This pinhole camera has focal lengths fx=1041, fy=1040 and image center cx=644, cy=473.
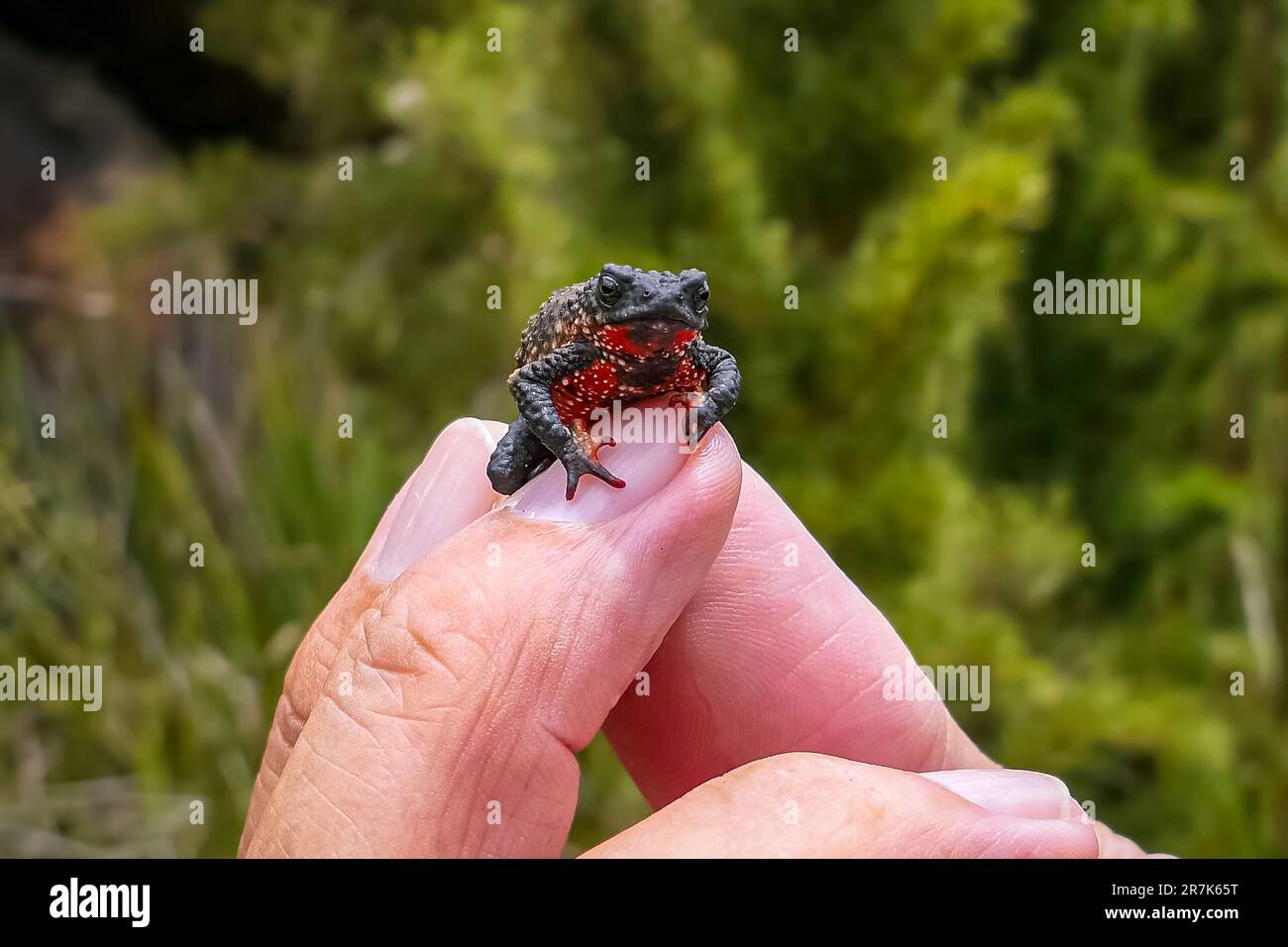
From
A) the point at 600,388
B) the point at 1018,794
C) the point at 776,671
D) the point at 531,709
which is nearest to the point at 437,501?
the point at 600,388

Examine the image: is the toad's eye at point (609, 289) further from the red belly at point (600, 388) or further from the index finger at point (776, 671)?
the index finger at point (776, 671)

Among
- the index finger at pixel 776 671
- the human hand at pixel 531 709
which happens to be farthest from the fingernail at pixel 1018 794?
the index finger at pixel 776 671

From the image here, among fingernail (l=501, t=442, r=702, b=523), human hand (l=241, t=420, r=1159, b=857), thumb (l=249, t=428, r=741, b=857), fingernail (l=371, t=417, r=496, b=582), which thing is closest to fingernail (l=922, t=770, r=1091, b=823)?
human hand (l=241, t=420, r=1159, b=857)

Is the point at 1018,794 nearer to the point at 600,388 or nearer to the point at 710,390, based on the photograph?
the point at 710,390

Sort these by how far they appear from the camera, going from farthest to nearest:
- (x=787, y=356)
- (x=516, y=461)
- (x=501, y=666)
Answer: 1. (x=787, y=356)
2. (x=516, y=461)
3. (x=501, y=666)

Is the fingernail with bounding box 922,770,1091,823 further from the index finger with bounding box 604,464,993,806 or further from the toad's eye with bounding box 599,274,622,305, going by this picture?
the toad's eye with bounding box 599,274,622,305

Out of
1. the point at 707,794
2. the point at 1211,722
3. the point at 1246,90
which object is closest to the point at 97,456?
the point at 707,794
